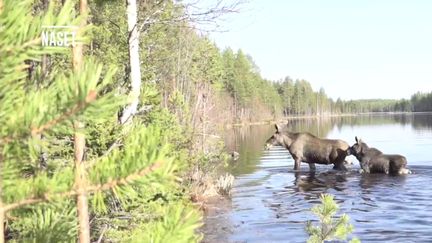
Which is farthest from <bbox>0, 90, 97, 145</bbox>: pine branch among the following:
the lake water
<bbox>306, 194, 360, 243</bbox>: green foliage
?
the lake water

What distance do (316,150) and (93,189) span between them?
89.9 ft

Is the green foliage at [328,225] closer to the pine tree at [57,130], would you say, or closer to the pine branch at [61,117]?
the pine tree at [57,130]

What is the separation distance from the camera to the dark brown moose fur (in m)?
24.4

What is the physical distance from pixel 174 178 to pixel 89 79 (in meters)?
0.44

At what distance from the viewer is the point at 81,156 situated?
12.2 ft

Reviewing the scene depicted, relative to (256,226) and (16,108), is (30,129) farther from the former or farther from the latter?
(256,226)

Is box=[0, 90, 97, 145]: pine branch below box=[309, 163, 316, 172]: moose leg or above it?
above

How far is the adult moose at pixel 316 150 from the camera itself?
91.3 ft

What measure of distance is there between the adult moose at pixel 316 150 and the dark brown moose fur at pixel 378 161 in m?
1.22

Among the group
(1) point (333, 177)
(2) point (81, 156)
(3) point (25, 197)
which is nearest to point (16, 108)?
(3) point (25, 197)

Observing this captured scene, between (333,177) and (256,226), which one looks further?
(333,177)

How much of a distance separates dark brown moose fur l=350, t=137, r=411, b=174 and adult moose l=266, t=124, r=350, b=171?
48.2 inches

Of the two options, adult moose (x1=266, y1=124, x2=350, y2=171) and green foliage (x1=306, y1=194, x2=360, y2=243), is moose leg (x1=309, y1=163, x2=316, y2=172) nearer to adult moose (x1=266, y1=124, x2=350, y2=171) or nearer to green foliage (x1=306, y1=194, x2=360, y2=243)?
adult moose (x1=266, y1=124, x2=350, y2=171)

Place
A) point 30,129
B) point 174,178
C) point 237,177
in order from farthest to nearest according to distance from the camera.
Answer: point 237,177 → point 174,178 → point 30,129
